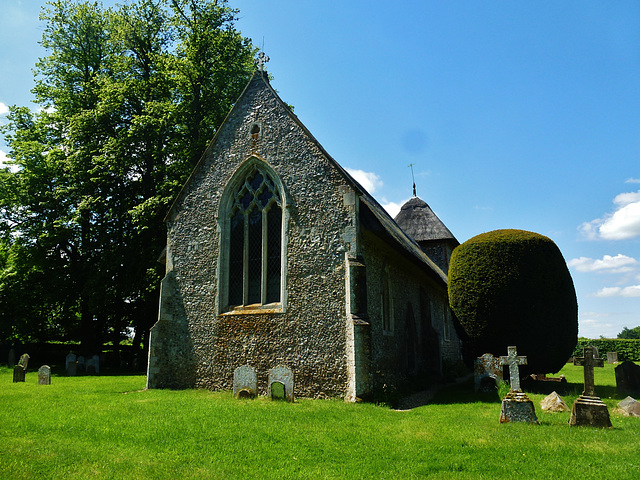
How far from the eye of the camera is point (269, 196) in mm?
12984

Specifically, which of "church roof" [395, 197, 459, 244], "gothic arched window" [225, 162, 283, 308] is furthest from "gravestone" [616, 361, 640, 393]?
"church roof" [395, 197, 459, 244]

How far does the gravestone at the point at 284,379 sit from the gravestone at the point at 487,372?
543 centimetres

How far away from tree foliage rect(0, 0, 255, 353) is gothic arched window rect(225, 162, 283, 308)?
833 centimetres

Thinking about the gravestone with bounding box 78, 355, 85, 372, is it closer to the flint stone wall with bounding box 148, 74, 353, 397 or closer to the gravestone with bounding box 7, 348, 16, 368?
the gravestone with bounding box 7, 348, 16, 368

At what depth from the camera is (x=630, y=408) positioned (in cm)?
929

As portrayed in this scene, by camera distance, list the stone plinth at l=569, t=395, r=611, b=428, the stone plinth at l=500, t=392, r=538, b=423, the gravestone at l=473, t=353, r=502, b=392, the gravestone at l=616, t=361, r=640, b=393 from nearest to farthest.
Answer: the stone plinth at l=569, t=395, r=611, b=428, the stone plinth at l=500, t=392, r=538, b=423, the gravestone at l=473, t=353, r=502, b=392, the gravestone at l=616, t=361, r=640, b=393

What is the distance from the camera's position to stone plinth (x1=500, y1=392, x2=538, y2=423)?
7965 millimetres

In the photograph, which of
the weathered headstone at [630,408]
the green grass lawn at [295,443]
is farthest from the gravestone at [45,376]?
the weathered headstone at [630,408]

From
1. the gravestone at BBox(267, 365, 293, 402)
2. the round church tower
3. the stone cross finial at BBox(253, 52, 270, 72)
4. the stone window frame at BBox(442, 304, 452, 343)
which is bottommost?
the gravestone at BBox(267, 365, 293, 402)

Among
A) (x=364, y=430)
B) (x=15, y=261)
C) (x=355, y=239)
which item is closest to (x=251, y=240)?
(x=355, y=239)

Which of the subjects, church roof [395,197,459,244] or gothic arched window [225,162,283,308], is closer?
gothic arched window [225,162,283,308]

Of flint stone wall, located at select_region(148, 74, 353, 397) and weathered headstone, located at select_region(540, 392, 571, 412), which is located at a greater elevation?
flint stone wall, located at select_region(148, 74, 353, 397)

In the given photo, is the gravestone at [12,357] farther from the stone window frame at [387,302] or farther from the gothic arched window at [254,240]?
the stone window frame at [387,302]

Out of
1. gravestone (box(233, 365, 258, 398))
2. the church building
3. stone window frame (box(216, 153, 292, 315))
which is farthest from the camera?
stone window frame (box(216, 153, 292, 315))
